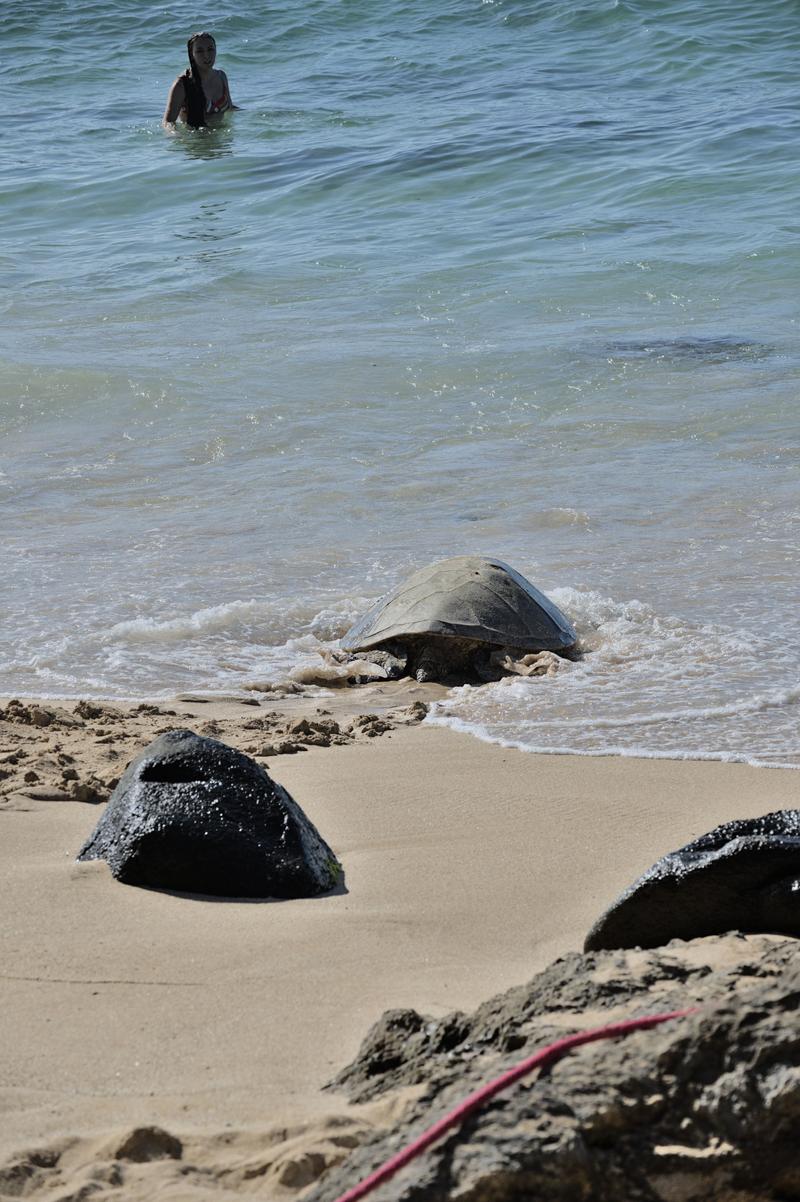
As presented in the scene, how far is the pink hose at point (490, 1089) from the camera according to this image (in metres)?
1.61

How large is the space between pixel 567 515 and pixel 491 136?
34.1ft

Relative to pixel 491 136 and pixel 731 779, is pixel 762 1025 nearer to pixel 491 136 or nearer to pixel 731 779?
pixel 731 779

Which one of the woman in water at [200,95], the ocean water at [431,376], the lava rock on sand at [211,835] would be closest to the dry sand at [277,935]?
the lava rock on sand at [211,835]

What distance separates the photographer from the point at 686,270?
36.9 feet

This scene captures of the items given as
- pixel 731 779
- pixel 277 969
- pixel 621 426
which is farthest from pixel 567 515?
pixel 277 969

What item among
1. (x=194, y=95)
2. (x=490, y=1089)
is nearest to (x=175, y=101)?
(x=194, y=95)

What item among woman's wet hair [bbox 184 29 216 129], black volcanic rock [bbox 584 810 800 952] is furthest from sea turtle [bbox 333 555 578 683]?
woman's wet hair [bbox 184 29 216 129]

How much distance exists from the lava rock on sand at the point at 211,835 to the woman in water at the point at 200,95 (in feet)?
50.5

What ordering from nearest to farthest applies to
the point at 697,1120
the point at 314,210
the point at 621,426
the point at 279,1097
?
the point at 697,1120
the point at 279,1097
the point at 621,426
the point at 314,210

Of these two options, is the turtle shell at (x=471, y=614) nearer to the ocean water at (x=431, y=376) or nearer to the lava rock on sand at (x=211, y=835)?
the ocean water at (x=431, y=376)

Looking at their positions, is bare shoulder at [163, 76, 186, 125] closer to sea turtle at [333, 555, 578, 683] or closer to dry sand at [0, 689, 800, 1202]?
sea turtle at [333, 555, 578, 683]

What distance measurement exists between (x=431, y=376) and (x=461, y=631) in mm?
4334

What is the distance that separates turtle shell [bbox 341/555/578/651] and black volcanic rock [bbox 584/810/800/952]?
2676 mm

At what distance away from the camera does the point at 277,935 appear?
2764mm
